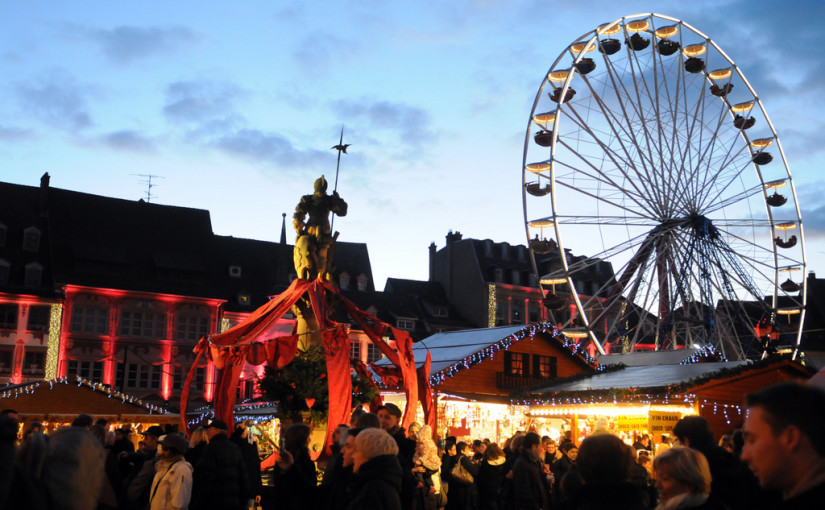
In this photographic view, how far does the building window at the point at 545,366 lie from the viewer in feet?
107

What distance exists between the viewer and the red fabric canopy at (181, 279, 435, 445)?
12703mm

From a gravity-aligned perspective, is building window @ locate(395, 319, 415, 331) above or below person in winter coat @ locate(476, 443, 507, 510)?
above

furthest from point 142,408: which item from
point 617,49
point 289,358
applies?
point 617,49

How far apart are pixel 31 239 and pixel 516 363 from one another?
2842 centimetres

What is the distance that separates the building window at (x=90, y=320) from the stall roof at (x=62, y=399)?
26.1 m

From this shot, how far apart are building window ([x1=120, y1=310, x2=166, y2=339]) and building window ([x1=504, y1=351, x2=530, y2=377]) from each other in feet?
76.2

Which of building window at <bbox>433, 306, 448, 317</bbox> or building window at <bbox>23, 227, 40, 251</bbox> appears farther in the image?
building window at <bbox>433, 306, 448, 317</bbox>

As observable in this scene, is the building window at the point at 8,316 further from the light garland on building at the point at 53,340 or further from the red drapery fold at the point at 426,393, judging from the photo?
the red drapery fold at the point at 426,393

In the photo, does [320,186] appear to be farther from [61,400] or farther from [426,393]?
[61,400]

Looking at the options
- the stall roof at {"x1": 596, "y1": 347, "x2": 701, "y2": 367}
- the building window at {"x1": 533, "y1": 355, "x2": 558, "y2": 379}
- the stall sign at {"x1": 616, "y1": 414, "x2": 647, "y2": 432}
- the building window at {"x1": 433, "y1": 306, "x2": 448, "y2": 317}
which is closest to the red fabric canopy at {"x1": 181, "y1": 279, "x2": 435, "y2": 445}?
the stall sign at {"x1": 616, "y1": 414, "x2": 647, "y2": 432}

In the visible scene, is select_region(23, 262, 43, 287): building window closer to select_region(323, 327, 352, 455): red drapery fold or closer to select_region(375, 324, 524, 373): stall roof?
select_region(375, 324, 524, 373): stall roof

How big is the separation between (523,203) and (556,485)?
1945 centimetres

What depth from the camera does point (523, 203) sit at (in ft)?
98.8

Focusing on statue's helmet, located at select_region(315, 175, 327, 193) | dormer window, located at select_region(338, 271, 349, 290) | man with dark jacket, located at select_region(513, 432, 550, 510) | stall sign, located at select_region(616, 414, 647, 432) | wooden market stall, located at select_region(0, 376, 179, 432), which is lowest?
man with dark jacket, located at select_region(513, 432, 550, 510)
